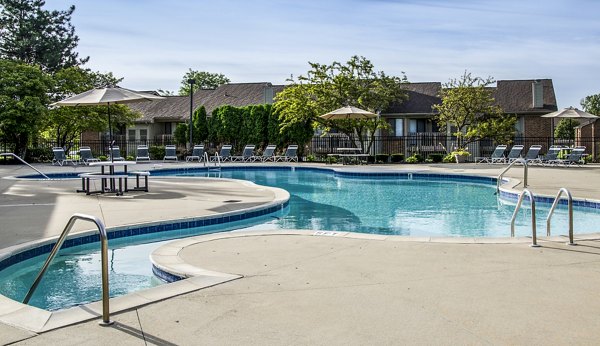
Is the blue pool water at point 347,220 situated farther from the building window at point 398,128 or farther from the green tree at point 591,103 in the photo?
the green tree at point 591,103

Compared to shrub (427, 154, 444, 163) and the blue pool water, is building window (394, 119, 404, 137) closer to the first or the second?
shrub (427, 154, 444, 163)

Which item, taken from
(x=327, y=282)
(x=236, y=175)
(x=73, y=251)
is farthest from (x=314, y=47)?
(x=327, y=282)

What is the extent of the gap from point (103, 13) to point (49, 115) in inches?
522

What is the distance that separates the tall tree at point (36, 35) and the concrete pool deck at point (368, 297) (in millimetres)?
37638

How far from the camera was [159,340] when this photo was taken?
362 centimetres

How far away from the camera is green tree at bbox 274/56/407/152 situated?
28.6m

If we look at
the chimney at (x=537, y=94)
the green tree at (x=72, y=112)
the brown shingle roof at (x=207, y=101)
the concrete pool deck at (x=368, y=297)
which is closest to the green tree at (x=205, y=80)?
the brown shingle roof at (x=207, y=101)

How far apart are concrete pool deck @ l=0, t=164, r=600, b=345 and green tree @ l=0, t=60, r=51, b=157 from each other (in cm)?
1959

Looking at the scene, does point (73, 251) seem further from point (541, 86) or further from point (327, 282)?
point (541, 86)

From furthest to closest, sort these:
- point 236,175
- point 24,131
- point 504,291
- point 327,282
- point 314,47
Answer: point 314,47, point 24,131, point 236,175, point 327,282, point 504,291

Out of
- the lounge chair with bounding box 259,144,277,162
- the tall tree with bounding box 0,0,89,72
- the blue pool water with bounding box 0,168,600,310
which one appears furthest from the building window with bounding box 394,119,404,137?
the tall tree with bounding box 0,0,89,72

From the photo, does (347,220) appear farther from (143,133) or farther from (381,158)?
(143,133)

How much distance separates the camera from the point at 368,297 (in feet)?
15.0

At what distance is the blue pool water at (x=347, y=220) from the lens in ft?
20.0
